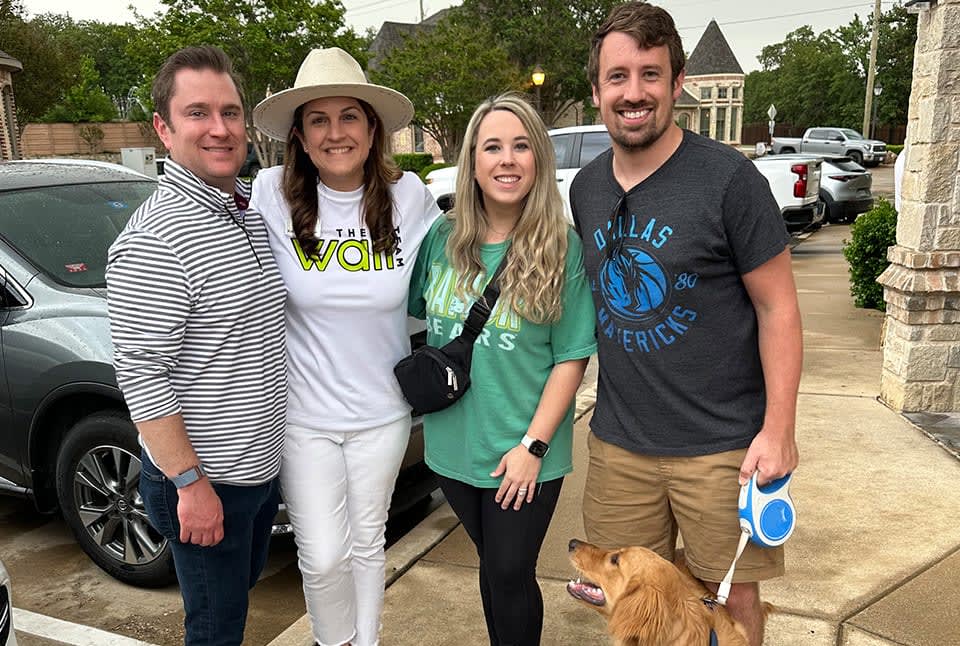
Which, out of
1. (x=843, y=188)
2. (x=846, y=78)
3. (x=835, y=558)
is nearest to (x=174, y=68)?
(x=835, y=558)

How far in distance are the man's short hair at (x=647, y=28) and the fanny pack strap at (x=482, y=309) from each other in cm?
69

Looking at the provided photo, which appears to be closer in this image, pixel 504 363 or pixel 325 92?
pixel 504 363

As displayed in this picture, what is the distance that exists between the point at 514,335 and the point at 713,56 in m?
79.7

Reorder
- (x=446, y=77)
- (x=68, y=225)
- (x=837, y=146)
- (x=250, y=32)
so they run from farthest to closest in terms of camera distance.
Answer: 1. (x=837, y=146)
2. (x=446, y=77)
3. (x=250, y=32)
4. (x=68, y=225)

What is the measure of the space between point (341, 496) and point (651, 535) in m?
1.03

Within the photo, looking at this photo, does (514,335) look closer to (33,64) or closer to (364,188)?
(364,188)

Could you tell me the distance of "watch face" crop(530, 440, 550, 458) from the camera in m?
2.39

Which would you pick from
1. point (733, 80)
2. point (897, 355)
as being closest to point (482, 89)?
point (897, 355)

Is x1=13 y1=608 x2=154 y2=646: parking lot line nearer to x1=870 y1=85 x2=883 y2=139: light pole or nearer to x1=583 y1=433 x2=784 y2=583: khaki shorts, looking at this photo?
x1=583 y1=433 x2=784 y2=583: khaki shorts

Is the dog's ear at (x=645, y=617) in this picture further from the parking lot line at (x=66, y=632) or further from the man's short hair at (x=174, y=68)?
the parking lot line at (x=66, y=632)

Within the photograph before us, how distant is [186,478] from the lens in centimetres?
208

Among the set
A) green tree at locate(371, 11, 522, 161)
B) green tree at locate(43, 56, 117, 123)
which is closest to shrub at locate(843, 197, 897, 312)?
green tree at locate(371, 11, 522, 161)

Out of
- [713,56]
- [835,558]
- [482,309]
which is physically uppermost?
[713,56]

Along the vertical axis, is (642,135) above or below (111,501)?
above
